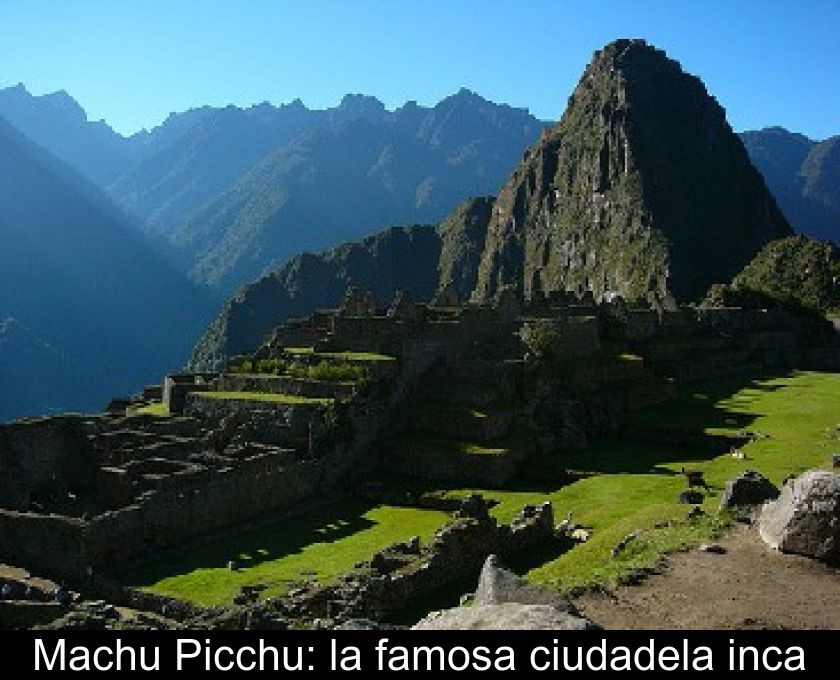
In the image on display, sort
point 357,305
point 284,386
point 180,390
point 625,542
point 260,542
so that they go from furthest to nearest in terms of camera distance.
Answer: point 357,305 → point 180,390 → point 284,386 → point 260,542 → point 625,542

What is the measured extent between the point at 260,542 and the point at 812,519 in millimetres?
17275

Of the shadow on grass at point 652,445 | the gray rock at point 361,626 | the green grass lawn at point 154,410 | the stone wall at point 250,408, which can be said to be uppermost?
the gray rock at point 361,626

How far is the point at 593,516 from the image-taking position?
89.2 feet

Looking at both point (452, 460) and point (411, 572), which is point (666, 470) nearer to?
point (452, 460)

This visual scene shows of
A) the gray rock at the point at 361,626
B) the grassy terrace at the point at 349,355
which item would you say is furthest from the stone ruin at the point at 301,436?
the gray rock at the point at 361,626

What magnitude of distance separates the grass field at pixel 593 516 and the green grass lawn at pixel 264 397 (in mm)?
4530

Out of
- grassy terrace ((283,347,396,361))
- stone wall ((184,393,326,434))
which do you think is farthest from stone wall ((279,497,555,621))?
grassy terrace ((283,347,396,361))

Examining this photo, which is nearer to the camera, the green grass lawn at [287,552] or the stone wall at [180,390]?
the green grass lawn at [287,552]

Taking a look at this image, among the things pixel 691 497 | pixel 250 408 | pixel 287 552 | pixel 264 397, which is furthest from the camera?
pixel 264 397

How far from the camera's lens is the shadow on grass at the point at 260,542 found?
88.8 ft

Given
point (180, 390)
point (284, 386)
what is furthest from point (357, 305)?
point (284, 386)

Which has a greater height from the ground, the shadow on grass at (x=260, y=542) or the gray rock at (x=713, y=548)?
the gray rock at (x=713, y=548)

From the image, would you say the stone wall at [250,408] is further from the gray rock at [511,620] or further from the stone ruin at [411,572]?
the gray rock at [511,620]

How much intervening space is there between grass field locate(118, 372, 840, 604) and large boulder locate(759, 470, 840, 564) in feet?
5.82
